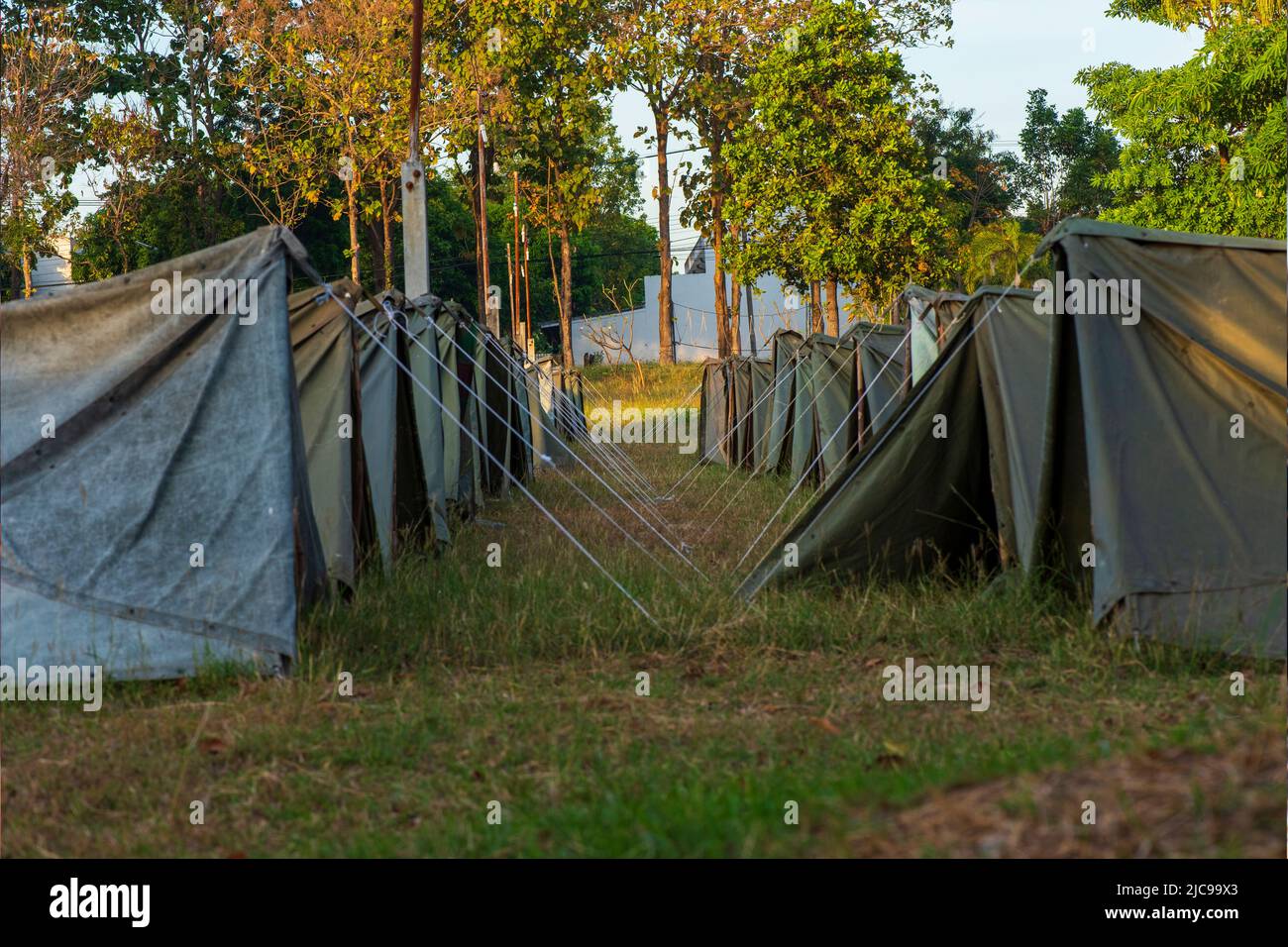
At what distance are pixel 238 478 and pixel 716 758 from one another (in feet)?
8.59

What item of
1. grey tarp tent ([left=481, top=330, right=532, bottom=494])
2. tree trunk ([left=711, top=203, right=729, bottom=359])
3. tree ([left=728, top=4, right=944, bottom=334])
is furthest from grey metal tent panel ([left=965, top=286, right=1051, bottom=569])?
tree trunk ([left=711, top=203, right=729, bottom=359])

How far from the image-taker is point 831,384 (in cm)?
1434

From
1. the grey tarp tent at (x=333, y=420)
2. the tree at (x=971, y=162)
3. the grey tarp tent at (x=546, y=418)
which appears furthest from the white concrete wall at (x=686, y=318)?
the grey tarp tent at (x=333, y=420)

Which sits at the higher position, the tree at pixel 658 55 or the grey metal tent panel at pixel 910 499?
the tree at pixel 658 55

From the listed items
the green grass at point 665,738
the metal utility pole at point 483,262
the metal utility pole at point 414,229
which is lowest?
the green grass at point 665,738

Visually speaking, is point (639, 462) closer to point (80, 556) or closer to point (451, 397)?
point (451, 397)

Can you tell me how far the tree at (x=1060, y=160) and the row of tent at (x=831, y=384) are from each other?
28662 mm

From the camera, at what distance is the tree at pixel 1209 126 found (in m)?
24.7

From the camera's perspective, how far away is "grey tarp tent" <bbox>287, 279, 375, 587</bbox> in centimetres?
763

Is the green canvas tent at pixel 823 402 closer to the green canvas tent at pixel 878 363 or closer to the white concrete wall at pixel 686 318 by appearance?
the green canvas tent at pixel 878 363

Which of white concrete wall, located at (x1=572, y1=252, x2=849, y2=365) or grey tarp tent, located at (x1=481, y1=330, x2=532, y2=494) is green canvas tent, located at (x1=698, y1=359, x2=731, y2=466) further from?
white concrete wall, located at (x1=572, y1=252, x2=849, y2=365)

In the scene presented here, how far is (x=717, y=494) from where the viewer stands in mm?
15625

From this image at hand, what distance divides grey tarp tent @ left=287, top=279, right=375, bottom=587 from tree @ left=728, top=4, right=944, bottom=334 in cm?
2356

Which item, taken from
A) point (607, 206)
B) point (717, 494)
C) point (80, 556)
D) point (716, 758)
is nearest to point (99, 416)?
point (80, 556)
